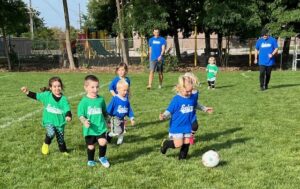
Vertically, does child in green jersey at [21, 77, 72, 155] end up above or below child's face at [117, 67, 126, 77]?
below

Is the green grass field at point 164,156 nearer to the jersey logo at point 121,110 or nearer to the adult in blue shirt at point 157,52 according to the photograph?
the jersey logo at point 121,110

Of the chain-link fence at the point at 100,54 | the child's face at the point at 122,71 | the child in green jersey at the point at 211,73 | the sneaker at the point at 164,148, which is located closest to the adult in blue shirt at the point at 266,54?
the child in green jersey at the point at 211,73

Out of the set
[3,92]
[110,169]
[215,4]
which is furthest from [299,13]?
[110,169]

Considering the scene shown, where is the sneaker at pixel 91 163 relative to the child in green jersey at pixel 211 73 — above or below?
below

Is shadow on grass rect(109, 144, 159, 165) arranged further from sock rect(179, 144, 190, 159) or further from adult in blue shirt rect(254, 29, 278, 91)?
adult in blue shirt rect(254, 29, 278, 91)

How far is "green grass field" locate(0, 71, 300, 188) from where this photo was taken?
17.1ft

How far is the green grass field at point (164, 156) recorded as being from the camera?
5.21 meters

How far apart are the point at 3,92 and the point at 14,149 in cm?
782

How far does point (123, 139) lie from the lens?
7.34 m

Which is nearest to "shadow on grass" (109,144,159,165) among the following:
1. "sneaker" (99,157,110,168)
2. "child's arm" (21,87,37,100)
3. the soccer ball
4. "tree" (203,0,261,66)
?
"sneaker" (99,157,110,168)

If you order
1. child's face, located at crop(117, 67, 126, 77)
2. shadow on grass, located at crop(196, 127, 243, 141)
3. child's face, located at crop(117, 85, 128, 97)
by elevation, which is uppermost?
child's face, located at crop(117, 67, 126, 77)

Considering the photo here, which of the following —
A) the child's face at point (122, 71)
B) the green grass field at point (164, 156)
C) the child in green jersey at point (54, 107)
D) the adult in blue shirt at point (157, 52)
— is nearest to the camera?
the green grass field at point (164, 156)

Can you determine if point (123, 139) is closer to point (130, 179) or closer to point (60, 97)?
point (60, 97)

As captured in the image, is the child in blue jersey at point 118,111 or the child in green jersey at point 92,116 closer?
the child in green jersey at point 92,116
